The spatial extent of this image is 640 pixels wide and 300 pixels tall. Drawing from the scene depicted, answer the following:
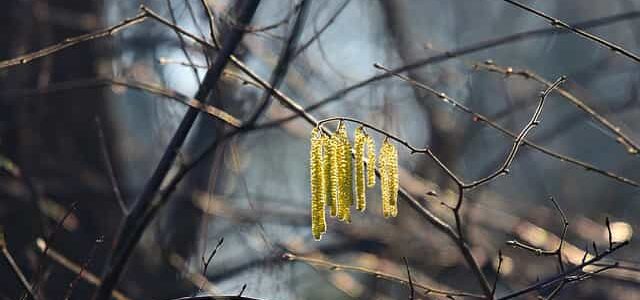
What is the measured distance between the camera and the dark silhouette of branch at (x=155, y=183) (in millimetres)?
2738

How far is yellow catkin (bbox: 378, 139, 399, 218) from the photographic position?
82.9 inches

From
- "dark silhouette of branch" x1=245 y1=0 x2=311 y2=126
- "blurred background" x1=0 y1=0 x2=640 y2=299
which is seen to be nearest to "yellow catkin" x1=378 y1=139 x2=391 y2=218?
"dark silhouette of branch" x1=245 y1=0 x2=311 y2=126

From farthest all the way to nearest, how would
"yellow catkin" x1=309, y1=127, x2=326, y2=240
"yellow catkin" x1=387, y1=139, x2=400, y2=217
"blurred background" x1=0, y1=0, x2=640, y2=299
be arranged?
"blurred background" x1=0, y1=0, x2=640, y2=299
"yellow catkin" x1=387, y1=139, x2=400, y2=217
"yellow catkin" x1=309, y1=127, x2=326, y2=240

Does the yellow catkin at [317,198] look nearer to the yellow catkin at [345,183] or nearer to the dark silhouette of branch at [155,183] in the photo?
the yellow catkin at [345,183]

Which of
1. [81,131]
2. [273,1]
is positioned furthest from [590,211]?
[81,131]

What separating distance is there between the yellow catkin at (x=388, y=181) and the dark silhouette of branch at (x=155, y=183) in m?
0.71

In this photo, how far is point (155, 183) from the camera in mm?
2912

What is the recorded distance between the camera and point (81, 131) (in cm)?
504

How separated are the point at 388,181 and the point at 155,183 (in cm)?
101

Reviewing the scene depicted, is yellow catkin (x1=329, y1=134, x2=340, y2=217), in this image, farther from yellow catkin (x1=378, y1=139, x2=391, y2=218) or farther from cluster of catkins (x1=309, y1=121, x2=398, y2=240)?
yellow catkin (x1=378, y1=139, x2=391, y2=218)

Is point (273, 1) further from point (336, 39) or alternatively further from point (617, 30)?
point (617, 30)

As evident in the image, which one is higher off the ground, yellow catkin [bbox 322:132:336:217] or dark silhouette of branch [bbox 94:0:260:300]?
dark silhouette of branch [bbox 94:0:260:300]

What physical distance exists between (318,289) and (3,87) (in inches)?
143

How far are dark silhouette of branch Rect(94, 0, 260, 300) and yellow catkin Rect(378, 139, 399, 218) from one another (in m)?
0.71
